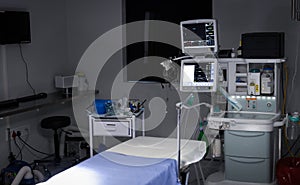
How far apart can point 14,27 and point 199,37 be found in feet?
6.33

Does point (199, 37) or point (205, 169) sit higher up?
point (199, 37)

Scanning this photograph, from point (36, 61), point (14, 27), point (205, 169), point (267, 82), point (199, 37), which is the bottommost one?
point (205, 169)

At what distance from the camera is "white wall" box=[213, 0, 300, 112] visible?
4250 millimetres

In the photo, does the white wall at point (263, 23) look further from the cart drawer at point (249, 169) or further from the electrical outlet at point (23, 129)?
the electrical outlet at point (23, 129)

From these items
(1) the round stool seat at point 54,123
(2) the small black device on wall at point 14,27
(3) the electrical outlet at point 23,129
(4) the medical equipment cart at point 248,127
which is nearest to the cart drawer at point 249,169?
(4) the medical equipment cart at point 248,127

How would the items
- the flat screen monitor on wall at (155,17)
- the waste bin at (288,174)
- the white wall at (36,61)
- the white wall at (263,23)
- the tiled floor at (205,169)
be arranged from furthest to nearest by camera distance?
the flat screen monitor on wall at (155,17) → the white wall at (36,61) → the white wall at (263,23) → the tiled floor at (205,169) → the waste bin at (288,174)

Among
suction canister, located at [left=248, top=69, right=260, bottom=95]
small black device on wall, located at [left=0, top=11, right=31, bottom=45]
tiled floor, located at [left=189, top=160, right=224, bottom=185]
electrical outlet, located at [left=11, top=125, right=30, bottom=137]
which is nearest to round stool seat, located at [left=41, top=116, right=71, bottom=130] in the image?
electrical outlet, located at [left=11, top=125, right=30, bottom=137]

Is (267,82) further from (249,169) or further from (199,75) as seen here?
(249,169)

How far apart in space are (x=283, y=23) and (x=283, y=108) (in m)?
0.86

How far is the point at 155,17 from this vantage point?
15.8 ft

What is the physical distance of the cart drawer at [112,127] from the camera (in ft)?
13.0

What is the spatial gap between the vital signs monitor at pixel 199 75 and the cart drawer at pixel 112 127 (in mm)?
705

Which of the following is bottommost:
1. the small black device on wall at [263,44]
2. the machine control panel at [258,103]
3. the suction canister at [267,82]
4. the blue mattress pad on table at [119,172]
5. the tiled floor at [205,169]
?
the tiled floor at [205,169]

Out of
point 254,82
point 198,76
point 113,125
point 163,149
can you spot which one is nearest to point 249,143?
point 254,82
